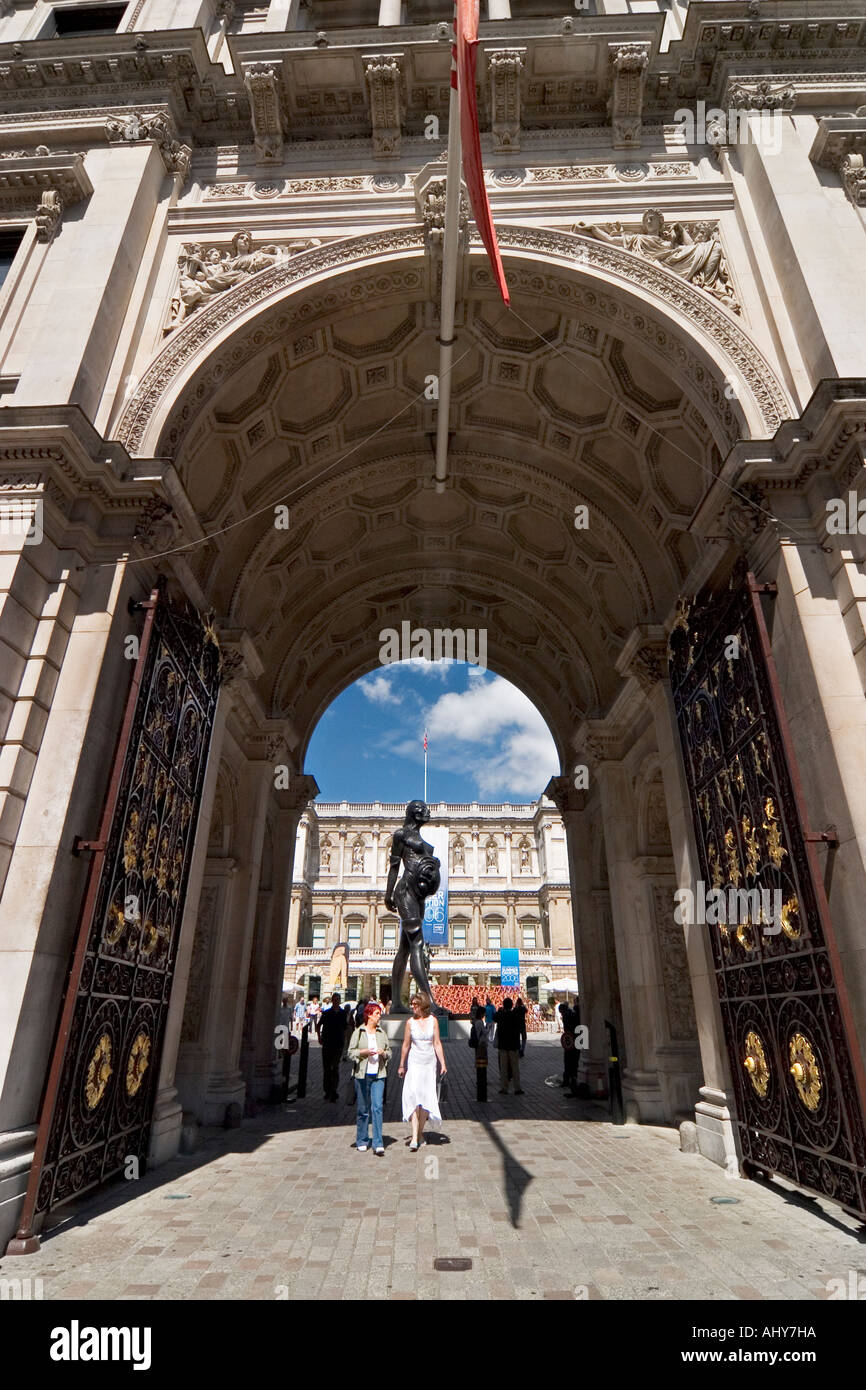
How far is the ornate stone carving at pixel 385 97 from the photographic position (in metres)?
11.6

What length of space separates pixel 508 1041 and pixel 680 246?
1505 centimetres

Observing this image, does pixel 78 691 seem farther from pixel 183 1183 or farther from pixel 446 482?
pixel 446 482

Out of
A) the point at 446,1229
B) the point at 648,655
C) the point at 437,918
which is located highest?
the point at 648,655

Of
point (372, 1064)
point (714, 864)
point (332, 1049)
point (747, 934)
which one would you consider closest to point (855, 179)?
point (714, 864)

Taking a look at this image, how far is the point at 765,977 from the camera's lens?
26.4 ft

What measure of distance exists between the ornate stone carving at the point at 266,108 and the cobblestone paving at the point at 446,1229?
14.7 m

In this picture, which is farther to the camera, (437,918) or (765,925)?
(437,918)

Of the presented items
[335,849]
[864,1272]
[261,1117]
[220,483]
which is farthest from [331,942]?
[864,1272]

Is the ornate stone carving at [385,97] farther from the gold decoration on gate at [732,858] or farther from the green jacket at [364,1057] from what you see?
the green jacket at [364,1057]

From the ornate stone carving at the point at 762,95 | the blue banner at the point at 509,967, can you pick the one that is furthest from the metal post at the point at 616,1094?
the blue banner at the point at 509,967

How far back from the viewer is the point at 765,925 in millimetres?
8078

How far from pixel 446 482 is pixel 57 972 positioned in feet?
39.3

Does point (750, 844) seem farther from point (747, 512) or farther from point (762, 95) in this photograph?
point (762, 95)

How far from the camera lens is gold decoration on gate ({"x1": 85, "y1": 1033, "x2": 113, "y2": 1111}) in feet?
23.8
